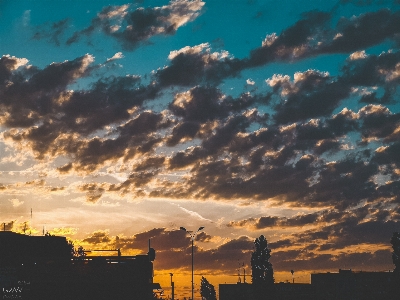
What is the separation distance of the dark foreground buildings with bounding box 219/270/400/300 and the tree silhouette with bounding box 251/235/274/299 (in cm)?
200

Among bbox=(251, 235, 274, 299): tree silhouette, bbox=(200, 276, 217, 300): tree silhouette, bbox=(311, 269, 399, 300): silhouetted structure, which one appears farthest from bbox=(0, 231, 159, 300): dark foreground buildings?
bbox=(200, 276, 217, 300): tree silhouette

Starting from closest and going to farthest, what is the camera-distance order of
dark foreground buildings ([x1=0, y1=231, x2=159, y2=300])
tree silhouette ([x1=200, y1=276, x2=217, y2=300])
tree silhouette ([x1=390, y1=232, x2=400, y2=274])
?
1. dark foreground buildings ([x1=0, y1=231, x2=159, y2=300])
2. tree silhouette ([x1=390, y1=232, x2=400, y2=274])
3. tree silhouette ([x1=200, y1=276, x2=217, y2=300])

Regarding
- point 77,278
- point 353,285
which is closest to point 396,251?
point 353,285

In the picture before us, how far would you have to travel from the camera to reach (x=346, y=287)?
14075 centimetres

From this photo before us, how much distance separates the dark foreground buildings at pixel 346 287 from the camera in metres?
132

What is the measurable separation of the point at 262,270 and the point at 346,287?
29.1 meters

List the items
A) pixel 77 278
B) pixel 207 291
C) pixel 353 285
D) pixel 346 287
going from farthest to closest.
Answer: pixel 207 291 < pixel 346 287 < pixel 353 285 < pixel 77 278

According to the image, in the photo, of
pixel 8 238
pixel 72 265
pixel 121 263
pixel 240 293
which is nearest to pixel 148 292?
pixel 121 263

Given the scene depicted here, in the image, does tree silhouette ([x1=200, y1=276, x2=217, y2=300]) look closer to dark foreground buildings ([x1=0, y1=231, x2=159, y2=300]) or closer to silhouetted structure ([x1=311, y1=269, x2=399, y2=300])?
silhouetted structure ([x1=311, y1=269, x2=399, y2=300])

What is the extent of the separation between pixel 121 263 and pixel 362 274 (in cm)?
10434

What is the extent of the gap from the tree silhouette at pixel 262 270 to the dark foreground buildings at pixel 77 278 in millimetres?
68603

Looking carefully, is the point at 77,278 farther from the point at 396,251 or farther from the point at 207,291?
the point at 207,291

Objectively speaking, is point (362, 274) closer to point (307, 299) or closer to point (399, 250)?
point (307, 299)

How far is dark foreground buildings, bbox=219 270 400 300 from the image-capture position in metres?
132
